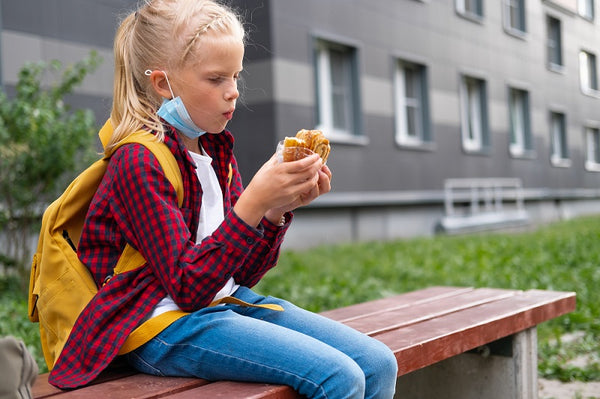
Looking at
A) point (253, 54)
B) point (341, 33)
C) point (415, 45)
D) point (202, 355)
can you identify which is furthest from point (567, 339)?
point (415, 45)

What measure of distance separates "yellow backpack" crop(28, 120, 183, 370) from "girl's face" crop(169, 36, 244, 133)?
142 mm

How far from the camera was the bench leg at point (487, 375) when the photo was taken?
2.72 m

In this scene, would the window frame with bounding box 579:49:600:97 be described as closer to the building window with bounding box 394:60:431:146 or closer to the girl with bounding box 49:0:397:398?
the building window with bounding box 394:60:431:146

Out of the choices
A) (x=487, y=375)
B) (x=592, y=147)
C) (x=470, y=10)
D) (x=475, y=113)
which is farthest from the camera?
(x=592, y=147)

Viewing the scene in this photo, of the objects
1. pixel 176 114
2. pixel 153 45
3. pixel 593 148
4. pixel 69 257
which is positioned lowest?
pixel 69 257

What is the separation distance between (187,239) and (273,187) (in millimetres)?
240

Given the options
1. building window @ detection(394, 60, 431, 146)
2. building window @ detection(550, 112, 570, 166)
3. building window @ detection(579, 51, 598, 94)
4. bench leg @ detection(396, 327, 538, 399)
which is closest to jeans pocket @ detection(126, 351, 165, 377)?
bench leg @ detection(396, 327, 538, 399)

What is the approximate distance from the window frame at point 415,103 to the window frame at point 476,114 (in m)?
2.34

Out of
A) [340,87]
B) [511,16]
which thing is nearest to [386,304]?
[340,87]

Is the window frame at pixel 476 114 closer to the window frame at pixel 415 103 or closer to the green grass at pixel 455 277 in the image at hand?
the window frame at pixel 415 103

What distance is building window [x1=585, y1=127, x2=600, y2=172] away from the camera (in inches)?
862

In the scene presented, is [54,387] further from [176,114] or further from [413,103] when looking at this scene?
[413,103]

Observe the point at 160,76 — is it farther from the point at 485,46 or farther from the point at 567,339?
the point at 485,46

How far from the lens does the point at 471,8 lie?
15086mm
